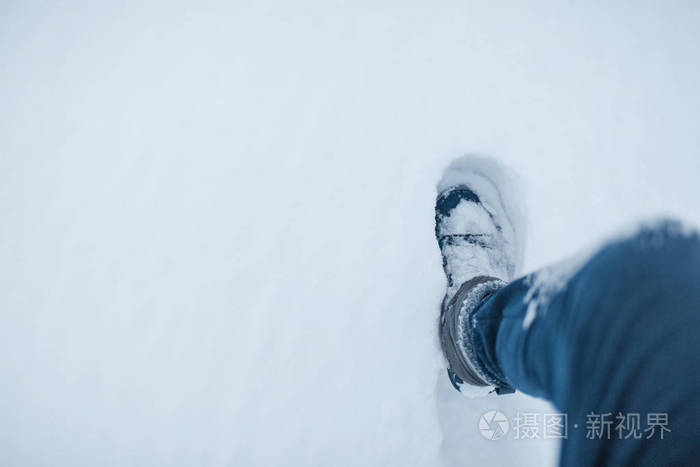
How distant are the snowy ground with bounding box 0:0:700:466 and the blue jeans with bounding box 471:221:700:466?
0.55m

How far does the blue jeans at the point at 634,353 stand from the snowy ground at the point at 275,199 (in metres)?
0.55

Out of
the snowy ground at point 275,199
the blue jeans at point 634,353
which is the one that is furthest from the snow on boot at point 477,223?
the blue jeans at point 634,353

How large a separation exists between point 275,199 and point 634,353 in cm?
81

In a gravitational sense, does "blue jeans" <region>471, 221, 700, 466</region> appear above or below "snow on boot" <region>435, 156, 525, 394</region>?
below

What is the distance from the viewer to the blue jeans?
0.33m

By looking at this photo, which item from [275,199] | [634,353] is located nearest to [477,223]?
[275,199]

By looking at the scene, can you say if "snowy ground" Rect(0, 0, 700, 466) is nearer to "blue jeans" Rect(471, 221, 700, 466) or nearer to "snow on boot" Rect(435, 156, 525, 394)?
"snow on boot" Rect(435, 156, 525, 394)

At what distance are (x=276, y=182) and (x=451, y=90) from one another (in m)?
0.60

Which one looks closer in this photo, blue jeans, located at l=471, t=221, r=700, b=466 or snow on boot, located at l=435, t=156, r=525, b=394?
blue jeans, located at l=471, t=221, r=700, b=466

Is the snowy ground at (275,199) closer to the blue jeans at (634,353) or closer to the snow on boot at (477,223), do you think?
the snow on boot at (477,223)

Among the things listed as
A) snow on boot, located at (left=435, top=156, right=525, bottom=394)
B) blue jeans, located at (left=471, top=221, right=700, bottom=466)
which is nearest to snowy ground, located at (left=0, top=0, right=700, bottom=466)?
snow on boot, located at (left=435, top=156, right=525, bottom=394)

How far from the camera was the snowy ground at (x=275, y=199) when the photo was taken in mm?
913

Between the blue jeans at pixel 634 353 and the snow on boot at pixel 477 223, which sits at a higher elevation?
the snow on boot at pixel 477 223

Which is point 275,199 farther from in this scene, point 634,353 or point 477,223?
point 634,353
